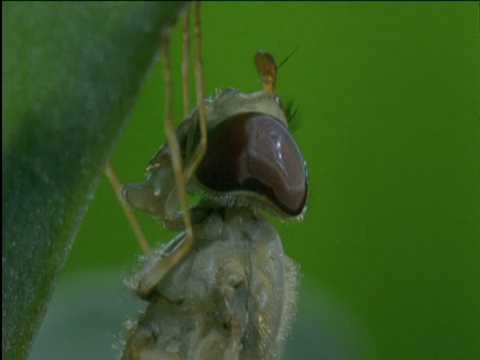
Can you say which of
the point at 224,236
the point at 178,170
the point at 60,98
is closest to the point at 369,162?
the point at 224,236

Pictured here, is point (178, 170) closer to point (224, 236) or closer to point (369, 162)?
point (224, 236)

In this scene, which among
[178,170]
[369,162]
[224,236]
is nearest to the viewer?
[178,170]

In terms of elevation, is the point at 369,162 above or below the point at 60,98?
below

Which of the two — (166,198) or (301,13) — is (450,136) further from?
(166,198)

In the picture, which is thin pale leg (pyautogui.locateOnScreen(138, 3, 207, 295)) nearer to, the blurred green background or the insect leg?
the insect leg

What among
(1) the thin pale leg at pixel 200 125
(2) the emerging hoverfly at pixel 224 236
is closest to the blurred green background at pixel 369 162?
(2) the emerging hoverfly at pixel 224 236

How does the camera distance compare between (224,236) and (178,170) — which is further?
(224,236)

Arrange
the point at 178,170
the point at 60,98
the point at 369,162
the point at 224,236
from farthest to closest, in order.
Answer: the point at 369,162 → the point at 224,236 → the point at 178,170 → the point at 60,98

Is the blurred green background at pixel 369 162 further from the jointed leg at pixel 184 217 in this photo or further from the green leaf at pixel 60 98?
the green leaf at pixel 60 98
